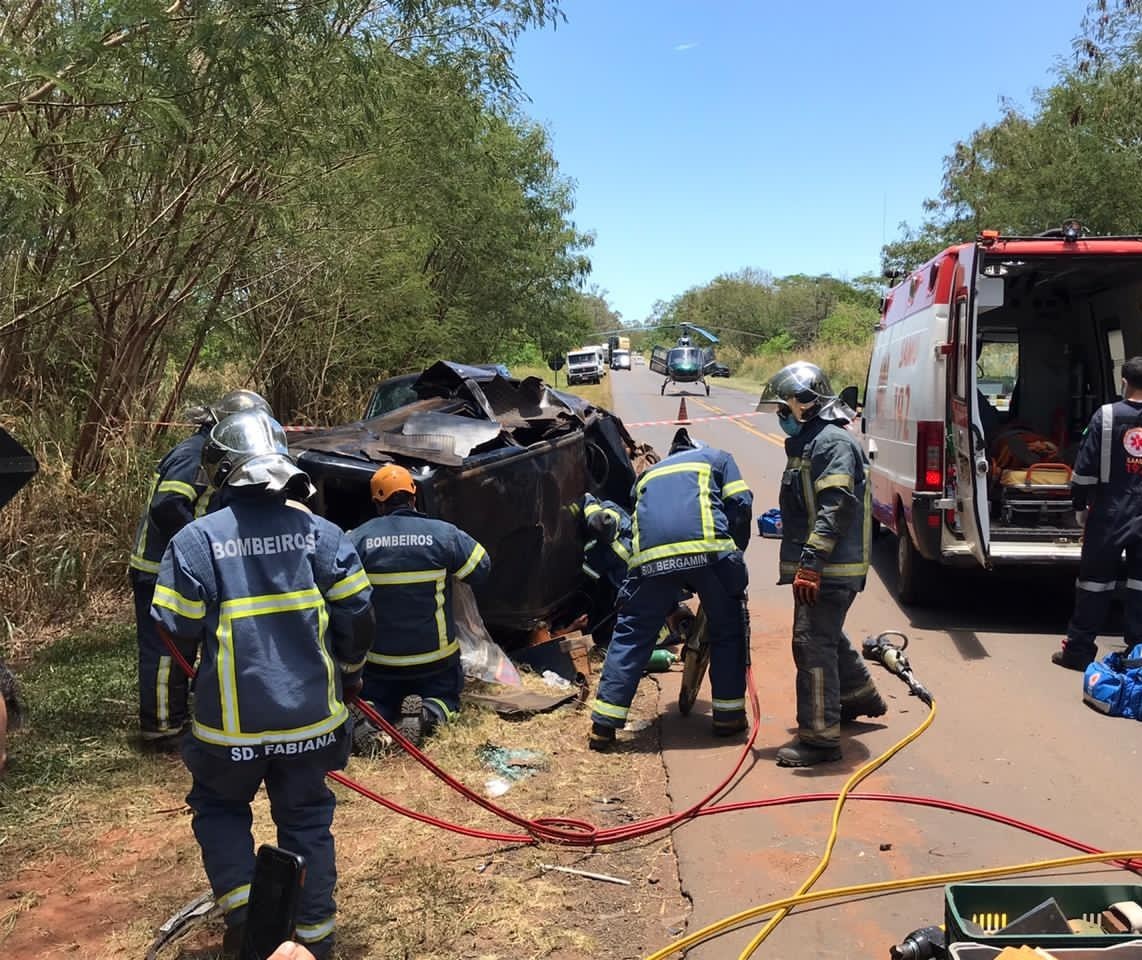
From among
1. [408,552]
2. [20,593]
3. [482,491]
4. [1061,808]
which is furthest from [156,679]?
[1061,808]

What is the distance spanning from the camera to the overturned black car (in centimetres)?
582

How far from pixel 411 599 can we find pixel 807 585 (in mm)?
1982

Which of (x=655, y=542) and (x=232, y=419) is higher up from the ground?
(x=232, y=419)

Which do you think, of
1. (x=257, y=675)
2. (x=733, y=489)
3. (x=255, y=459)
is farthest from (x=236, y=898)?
(x=733, y=489)

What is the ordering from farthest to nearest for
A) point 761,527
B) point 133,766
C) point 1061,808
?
point 761,527 → point 133,766 → point 1061,808

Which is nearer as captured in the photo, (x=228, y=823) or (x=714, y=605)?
(x=228, y=823)

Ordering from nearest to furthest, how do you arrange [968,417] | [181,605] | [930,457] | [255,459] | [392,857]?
[181,605]
[255,459]
[392,857]
[968,417]
[930,457]

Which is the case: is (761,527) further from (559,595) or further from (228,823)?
(228,823)

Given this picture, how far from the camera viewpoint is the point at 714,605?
5.28 meters

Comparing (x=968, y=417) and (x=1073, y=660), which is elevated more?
(x=968, y=417)

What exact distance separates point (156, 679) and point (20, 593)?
Result: 2.55 metres

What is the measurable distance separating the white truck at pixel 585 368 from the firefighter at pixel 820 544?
149ft

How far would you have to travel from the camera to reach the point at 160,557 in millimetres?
5215

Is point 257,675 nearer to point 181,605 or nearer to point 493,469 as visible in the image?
point 181,605
